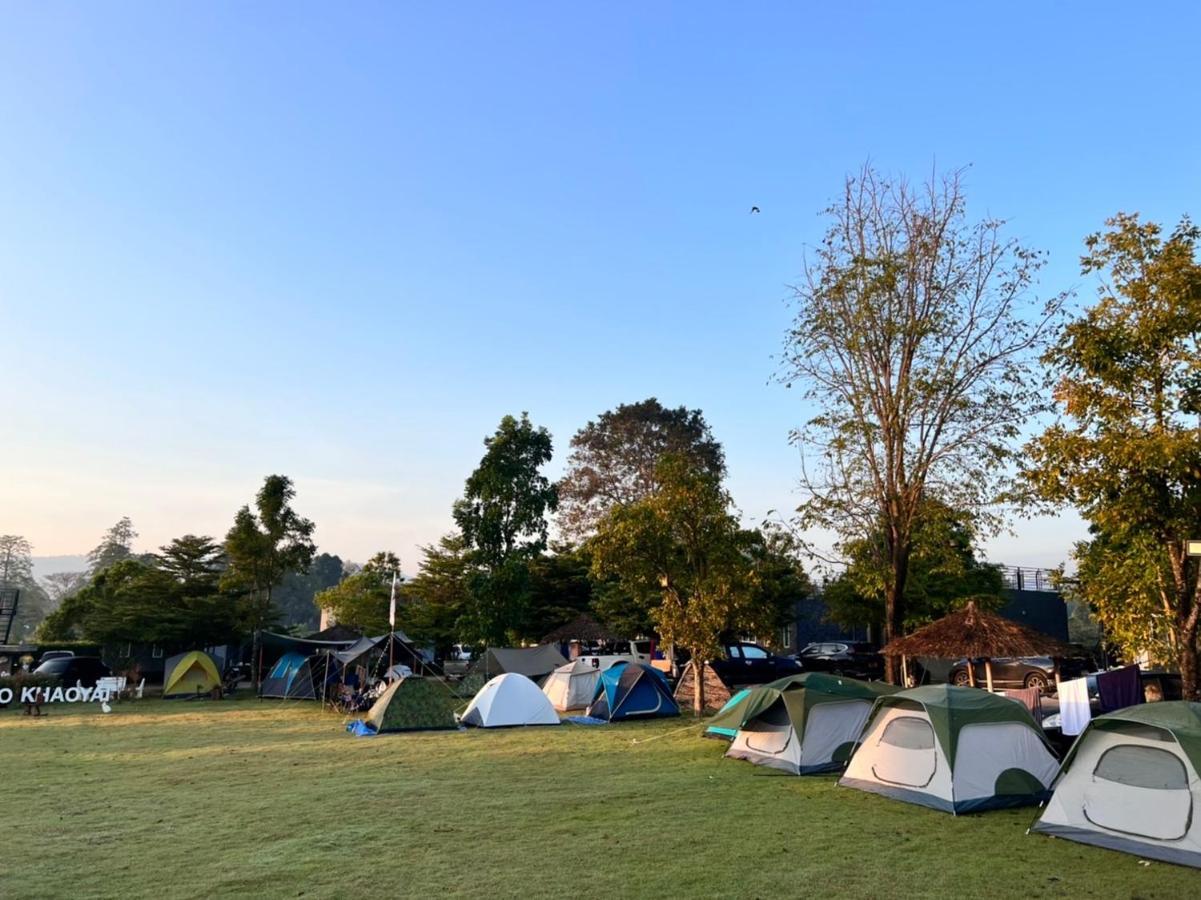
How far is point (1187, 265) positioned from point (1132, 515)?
11.2 ft

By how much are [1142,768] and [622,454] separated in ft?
127

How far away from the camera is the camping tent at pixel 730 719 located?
13.8 metres

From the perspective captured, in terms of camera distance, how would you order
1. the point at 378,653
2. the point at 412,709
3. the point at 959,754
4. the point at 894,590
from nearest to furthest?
the point at 959,754 → the point at 412,709 → the point at 894,590 → the point at 378,653

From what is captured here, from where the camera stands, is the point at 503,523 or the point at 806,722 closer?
the point at 806,722

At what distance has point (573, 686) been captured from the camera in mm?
21656

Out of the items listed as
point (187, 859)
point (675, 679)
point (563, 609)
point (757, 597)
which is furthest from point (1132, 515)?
point (563, 609)

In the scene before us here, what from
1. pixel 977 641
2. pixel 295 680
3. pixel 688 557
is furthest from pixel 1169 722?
pixel 295 680

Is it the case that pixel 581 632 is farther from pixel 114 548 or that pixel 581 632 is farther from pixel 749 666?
pixel 114 548

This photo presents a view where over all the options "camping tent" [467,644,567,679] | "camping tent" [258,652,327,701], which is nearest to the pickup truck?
"camping tent" [467,644,567,679]

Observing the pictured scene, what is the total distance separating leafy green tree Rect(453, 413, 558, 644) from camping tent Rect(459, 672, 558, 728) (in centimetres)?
1121

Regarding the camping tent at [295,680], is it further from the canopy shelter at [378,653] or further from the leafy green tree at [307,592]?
the leafy green tree at [307,592]

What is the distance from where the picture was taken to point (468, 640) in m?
30.4

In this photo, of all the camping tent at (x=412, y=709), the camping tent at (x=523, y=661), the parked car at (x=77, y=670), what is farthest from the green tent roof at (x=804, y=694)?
the parked car at (x=77, y=670)

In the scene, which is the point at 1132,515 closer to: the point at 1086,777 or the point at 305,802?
the point at 1086,777
